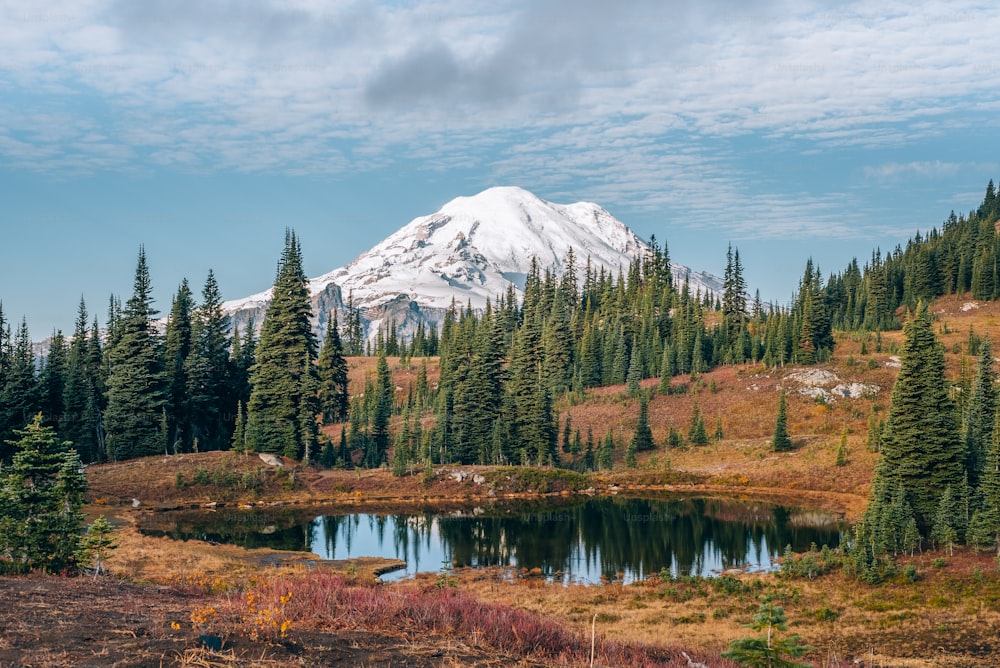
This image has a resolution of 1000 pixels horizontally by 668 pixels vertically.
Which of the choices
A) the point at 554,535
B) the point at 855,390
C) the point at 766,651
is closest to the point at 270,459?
the point at 554,535

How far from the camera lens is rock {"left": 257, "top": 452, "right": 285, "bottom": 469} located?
66.8 meters

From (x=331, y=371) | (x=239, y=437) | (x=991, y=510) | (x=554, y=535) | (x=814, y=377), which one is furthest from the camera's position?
(x=814, y=377)

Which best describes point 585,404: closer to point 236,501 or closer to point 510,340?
point 510,340

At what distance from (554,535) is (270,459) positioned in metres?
29.4

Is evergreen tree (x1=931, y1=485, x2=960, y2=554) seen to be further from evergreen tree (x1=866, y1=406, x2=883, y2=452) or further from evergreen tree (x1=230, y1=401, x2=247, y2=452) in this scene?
evergreen tree (x1=230, y1=401, x2=247, y2=452)

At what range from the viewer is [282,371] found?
69.3 m

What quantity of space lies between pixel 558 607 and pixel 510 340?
104 metres

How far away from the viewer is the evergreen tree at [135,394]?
6806 cm

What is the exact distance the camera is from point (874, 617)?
28156mm

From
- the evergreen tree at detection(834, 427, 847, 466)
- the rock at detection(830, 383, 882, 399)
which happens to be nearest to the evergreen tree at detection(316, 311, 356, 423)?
the evergreen tree at detection(834, 427, 847, 466)

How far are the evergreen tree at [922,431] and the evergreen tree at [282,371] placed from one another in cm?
4863

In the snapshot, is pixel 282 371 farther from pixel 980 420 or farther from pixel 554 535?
pixel 980 420

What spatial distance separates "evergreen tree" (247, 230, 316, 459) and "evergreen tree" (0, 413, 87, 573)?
145 ft

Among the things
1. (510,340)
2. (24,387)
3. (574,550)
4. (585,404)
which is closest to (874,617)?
(574,550)
